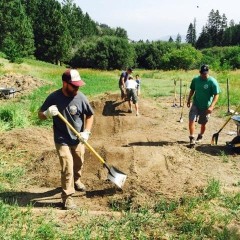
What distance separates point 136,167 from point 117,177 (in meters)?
0.70

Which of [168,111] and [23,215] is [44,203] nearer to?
[23,215]

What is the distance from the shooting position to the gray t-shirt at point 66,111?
4.96m

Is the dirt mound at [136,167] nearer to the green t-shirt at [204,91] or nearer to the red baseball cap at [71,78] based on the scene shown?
the green t-shirt at [204,91]

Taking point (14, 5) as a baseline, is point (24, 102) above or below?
below

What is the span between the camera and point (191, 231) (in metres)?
4.30

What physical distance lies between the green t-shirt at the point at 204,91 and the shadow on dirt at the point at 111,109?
447 centimetres

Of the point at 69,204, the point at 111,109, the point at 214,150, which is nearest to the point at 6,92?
the point at 111,109

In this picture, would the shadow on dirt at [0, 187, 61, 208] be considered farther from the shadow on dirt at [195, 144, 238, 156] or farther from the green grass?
the shadow on dirt at [195, 144, 238, 156]

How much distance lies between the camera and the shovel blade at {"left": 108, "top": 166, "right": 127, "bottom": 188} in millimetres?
5263

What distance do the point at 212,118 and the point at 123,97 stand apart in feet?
10.4

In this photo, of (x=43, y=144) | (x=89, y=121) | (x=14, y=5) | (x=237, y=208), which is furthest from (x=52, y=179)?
(x=14, y=5)

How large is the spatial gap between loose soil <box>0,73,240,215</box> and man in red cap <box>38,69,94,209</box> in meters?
0.43

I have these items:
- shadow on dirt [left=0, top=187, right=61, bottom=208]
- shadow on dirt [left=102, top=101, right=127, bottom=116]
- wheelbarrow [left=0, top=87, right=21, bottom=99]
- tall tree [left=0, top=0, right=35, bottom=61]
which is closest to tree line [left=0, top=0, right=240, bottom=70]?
tall tree [left=0, top=0, right=35, bottom=61]

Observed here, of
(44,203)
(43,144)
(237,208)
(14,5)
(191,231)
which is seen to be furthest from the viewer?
(14,5)
